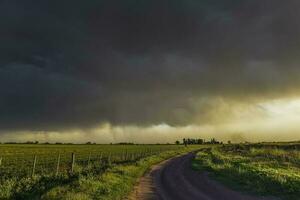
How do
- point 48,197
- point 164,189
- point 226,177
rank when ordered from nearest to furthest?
point 48,197 → point 164,189 → point 226,177

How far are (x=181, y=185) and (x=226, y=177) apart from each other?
5.95m

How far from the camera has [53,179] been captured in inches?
1054

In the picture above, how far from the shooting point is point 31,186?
22.9m

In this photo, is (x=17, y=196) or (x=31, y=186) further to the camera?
(x=31, y=186)

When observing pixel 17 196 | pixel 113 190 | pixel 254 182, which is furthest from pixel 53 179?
pixel 254 182

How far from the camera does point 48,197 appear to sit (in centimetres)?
1727

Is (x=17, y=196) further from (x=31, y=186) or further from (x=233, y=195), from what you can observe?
(x=233, y=195)

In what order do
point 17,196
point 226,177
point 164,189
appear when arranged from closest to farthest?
point 17,196 < point 164,189 < point 226,177

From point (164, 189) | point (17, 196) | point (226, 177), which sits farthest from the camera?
point (226, 177)

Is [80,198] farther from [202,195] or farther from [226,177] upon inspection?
[226,177]

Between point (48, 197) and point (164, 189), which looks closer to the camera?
point (48, 197)

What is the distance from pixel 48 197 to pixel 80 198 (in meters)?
1.31

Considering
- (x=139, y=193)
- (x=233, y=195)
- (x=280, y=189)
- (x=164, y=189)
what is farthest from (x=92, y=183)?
(x=280, y=189)

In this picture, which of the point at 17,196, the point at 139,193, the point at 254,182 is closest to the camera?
the point at 17,196
